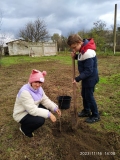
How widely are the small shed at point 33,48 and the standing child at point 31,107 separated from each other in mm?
24296

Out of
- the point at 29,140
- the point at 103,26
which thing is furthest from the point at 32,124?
the point at 103,26

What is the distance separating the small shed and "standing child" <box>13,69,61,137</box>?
24.3 meters

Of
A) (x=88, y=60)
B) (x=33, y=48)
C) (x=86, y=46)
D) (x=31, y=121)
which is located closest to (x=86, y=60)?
(x=88, y=60)

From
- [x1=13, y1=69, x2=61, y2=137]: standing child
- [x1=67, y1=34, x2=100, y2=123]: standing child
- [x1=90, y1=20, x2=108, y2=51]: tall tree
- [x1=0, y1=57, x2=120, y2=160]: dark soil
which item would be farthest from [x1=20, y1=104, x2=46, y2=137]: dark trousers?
[x1=90, y1=20, x2=108, y2=51]: tall tree

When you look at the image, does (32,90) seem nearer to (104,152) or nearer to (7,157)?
(7,157)

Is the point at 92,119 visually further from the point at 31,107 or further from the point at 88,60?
the point at 31,107

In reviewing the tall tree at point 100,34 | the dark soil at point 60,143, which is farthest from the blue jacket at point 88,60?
the tall tree at point 100,34

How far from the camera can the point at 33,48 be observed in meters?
26.6

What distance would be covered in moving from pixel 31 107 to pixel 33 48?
24775 millimetres

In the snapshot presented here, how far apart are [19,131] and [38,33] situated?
1661 inches

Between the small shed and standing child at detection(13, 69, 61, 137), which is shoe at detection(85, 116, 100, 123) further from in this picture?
the small shed

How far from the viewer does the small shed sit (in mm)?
26641

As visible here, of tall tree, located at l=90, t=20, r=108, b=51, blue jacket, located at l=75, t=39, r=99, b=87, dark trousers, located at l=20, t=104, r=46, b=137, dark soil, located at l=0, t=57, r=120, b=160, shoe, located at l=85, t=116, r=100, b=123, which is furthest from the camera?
tall tree, located at l=90, t=20, r=108, b=51

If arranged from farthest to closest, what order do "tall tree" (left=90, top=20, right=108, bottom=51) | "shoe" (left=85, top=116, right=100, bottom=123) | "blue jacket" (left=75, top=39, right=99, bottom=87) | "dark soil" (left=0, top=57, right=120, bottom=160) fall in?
1. "tall tree" (left=90, top=20, right=108, bottom=51)
2. "shoe" (left=85, top=116, right=100, bottom=123)
3. "blue jacket" (left=75, top=39, right=99, bottom=87)
4. "dark soil" (left=0, top=57, right=120, bottom=160)
